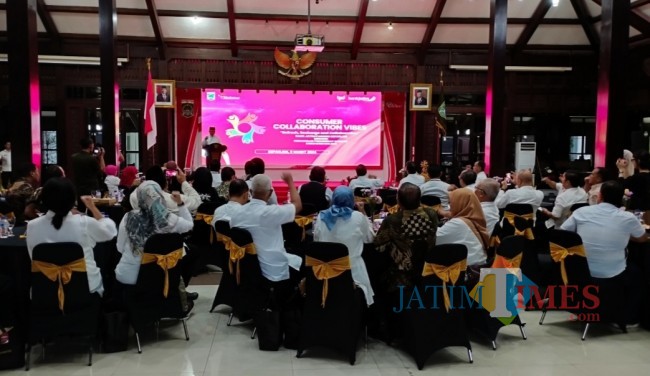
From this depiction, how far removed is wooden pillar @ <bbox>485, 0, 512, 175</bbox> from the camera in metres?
9.66

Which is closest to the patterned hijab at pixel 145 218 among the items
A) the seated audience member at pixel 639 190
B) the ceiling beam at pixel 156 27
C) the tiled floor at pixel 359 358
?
the tiled floor at pixel 359 358

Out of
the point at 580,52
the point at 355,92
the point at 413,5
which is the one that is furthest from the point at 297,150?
the point at 580,52

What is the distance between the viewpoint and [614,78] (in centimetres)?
735

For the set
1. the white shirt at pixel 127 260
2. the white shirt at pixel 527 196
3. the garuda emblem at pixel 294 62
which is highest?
the garuda emblem at pixel 294 62

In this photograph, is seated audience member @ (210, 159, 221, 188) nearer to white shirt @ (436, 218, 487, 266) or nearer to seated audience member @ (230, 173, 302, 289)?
seated audience member @ (230, 173, 302, 289)

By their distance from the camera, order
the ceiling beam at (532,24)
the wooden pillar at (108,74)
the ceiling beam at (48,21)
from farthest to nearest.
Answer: the ceiling beam at (532,24)
the ceiling beam at (48,21)
the wooden pillar at (108,74)

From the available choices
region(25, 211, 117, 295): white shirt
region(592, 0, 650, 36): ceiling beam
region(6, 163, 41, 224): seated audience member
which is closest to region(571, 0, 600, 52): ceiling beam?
region(592, 0, 650, 36): ceiling beam

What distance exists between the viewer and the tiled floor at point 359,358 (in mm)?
3383

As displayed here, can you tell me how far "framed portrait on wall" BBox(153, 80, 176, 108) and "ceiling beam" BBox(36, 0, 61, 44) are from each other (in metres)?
2.48

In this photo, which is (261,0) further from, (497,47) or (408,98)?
(497,47)

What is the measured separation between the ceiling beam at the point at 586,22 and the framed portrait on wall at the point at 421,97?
12.2ft

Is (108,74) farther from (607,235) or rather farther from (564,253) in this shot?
(607,235)

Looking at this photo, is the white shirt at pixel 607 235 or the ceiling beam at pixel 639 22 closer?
the white shirt at pixel 607 235

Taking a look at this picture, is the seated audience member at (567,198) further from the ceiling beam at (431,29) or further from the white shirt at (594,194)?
the ceiling beam at (431,29)
